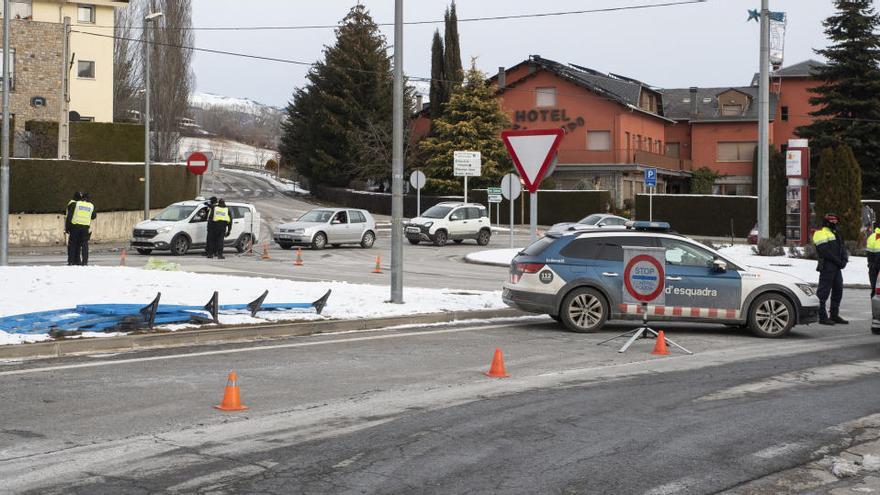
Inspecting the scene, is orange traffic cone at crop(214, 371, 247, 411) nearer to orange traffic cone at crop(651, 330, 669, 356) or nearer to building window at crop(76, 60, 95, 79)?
orange traffic cone at crop(651, 330, 669, 356)

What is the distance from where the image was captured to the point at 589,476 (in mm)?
6750

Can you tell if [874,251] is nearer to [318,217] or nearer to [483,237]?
[318,217]

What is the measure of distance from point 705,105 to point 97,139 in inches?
1948

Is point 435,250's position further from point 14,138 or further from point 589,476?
point 589,476

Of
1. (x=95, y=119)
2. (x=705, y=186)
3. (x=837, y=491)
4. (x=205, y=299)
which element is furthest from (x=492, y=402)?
(x=705, y=186)

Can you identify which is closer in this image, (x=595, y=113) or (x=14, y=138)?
(x=14, y=138)

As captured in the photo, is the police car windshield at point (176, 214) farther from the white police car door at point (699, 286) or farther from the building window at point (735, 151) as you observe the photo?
the building window at point (735, 151)

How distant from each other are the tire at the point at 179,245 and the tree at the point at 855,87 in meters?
37.8

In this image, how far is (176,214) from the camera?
1267 inches

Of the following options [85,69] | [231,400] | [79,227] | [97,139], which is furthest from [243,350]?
[85,69]

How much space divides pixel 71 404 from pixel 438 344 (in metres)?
5.62

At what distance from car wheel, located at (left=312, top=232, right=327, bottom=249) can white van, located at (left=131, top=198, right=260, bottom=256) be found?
3.44 m

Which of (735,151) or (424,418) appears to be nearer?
(424,418)

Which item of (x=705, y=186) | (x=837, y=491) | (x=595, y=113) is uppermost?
(x=595, y=113)
